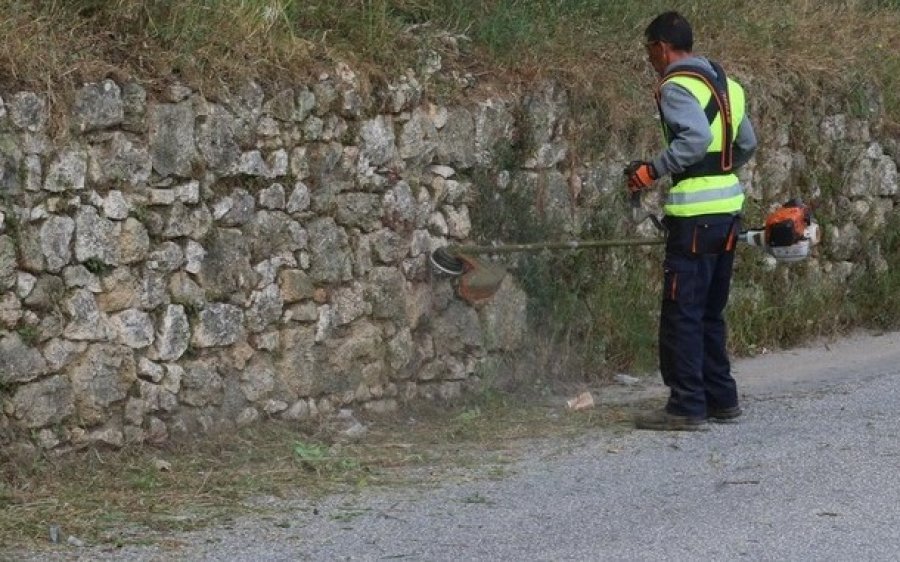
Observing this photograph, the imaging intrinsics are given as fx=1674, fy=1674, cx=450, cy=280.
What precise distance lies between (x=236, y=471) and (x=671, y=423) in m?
2.24

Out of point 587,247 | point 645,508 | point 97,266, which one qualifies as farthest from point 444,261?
point 645,508

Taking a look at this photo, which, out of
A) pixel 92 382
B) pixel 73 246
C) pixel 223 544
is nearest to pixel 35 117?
pixel 73 246

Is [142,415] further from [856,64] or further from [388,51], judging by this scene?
[856,64]

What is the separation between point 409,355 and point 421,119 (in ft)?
3.99

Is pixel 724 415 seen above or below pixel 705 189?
below

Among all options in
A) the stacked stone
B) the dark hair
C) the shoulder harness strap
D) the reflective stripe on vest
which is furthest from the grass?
the dark hair

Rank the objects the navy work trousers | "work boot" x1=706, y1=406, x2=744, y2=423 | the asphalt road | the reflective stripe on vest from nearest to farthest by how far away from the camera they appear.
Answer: the asphalt road
the reflective stripe on vest
the navy work trousers
"work boot" x1=706, y1=406, x2=744, y2=423

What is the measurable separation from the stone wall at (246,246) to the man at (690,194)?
119cm

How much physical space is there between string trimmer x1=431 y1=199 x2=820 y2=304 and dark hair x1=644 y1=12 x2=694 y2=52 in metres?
0.92

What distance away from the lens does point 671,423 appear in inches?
322

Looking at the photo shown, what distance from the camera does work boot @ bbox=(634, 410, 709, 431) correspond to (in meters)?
8.16

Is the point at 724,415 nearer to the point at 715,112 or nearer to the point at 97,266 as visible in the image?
the point at 715,112

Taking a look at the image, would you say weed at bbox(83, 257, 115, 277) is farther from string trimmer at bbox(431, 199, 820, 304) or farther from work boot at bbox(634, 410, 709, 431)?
work boot at bbox(634, 410, 709, 431)

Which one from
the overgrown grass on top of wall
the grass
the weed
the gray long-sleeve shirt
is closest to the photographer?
the grass
